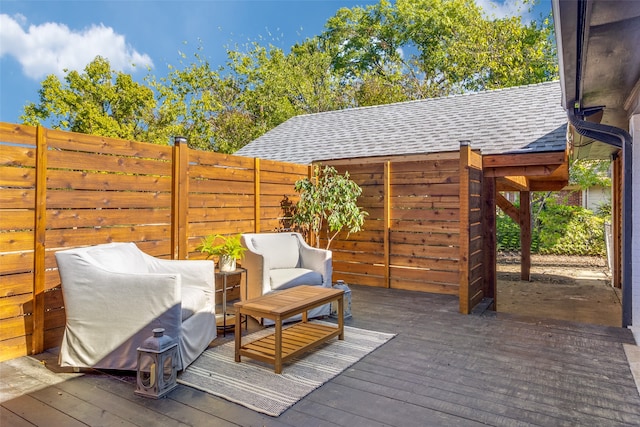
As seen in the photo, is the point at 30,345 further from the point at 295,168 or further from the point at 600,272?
the point at 600,272

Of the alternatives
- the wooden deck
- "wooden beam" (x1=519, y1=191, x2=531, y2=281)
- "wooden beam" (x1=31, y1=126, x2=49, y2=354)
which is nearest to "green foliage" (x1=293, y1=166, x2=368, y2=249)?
the wooden deck

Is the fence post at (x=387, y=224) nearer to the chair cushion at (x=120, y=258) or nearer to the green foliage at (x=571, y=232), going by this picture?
the chair cushion at (x=120, y=258)

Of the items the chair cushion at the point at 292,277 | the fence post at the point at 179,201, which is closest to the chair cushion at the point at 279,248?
the chair cushion at the point at 292,277

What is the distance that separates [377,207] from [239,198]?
215 centimetres

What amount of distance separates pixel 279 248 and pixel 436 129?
374cm

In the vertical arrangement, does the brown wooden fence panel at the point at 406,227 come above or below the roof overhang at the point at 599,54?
below

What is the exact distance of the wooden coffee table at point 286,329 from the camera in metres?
2.90

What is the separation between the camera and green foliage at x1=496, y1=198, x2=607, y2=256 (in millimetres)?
10969

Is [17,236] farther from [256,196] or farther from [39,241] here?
[256,196]

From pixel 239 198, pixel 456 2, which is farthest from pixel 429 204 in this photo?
pixel 456 2

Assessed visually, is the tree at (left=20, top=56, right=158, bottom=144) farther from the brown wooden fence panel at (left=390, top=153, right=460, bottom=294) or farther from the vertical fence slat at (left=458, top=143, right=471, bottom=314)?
the vertical fence slat at (left=458, top=143, right=471, bottom=314)

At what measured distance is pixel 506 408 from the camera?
240 cm

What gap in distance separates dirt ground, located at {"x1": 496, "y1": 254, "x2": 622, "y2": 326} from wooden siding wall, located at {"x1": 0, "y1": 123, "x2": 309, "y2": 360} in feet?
14.0

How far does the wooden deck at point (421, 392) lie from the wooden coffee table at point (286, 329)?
16.4 inches
